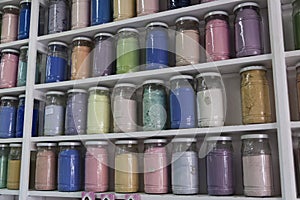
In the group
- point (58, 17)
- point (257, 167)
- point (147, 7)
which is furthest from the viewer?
point (58, 17)

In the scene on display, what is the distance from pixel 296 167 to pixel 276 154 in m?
0.07

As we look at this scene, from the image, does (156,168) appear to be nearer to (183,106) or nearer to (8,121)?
(183,106)

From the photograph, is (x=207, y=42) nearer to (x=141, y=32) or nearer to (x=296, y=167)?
(x=141, y=32)

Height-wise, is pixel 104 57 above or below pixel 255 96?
above

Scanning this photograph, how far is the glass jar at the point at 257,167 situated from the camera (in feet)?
2.55

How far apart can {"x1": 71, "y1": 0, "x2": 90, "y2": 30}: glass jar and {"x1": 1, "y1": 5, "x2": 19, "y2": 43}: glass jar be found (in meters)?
0.26

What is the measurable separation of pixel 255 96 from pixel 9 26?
0.90 m

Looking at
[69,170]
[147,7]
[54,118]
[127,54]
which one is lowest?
[69,170]

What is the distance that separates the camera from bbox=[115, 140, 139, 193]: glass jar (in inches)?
36.1

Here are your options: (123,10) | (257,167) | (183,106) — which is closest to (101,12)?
(123,10)

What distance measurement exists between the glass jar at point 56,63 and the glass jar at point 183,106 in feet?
1.31

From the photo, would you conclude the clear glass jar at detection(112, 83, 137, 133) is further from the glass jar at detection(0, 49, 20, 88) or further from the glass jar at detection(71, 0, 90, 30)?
the glass jar at detection(0, 49, 20, 88)

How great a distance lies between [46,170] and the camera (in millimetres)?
1018

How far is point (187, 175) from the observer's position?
2.80 feet
